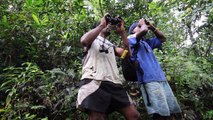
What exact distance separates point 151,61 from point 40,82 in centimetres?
160

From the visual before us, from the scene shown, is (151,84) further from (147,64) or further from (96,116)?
(96,116)

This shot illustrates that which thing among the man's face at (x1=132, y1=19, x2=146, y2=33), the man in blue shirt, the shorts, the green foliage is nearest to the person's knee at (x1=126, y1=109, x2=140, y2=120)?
the shorts

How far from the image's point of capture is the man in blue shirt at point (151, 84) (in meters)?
3.14

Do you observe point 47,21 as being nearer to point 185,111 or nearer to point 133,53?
point 133,53

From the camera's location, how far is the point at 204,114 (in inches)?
170

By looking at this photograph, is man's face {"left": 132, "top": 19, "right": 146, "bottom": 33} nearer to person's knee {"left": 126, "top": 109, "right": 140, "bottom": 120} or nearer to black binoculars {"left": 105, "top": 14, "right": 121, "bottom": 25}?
black binoculars {"left": 105, "top": 14, "right": 121, "bottom": 25}

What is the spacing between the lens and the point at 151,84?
126 inches

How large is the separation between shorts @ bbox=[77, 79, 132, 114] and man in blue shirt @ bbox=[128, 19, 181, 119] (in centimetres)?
29

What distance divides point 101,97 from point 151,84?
2.17 ft

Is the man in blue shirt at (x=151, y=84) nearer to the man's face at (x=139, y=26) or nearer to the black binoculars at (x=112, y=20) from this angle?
the man's face at (x=139, y=26)

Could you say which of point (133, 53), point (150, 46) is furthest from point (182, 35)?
point (133, 53)

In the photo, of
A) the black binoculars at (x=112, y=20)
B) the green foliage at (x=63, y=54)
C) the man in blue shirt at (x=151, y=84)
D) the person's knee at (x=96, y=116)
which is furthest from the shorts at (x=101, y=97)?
the green foliage at (x=63, y=54)

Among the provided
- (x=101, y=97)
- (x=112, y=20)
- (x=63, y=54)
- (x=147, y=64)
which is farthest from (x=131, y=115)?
(x=63, y=54)

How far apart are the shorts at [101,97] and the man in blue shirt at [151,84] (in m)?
0.29
